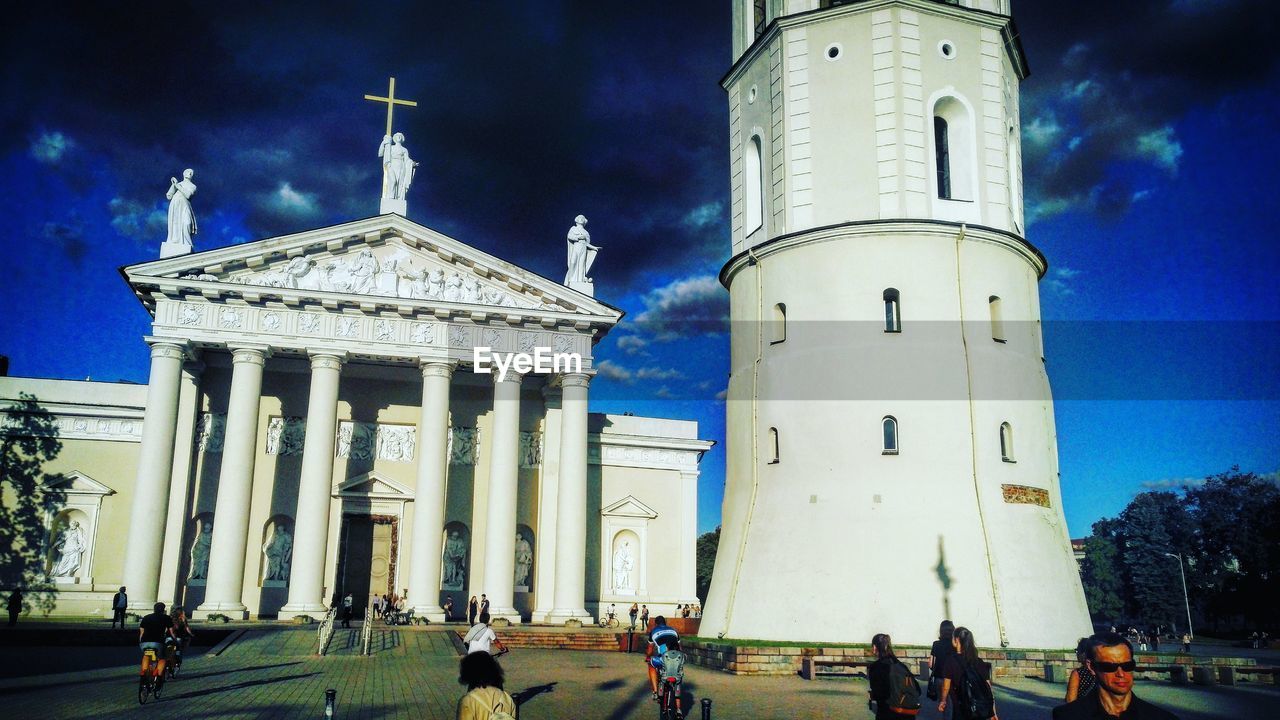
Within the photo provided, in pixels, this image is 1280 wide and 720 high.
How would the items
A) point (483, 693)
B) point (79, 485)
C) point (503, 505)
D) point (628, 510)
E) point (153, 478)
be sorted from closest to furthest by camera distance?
point (483, 693), point (153, 478), point (503, 505), point (79, 485), point (628, 510)

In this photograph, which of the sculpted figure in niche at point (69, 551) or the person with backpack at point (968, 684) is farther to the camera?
the sculpted figure in niche at point (69, 551)

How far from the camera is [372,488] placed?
3462 centimetres

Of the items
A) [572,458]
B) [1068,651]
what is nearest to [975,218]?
[1068,651]

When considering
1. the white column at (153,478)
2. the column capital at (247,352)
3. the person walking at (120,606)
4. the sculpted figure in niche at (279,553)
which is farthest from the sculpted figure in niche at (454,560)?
the person walking at (120,606)

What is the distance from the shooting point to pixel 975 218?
24.3 metres

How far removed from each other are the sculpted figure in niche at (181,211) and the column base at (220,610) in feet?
37.5

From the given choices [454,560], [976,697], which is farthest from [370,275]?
Answer: [976,697]

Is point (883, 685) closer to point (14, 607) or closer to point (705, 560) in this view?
point (14, 607)

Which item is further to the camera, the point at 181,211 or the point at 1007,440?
the point at 181,211

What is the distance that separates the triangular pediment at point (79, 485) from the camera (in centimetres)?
3316

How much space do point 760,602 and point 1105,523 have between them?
90496mm

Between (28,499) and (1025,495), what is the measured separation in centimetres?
3082

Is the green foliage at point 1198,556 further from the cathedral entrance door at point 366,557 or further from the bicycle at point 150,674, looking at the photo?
the bicycle at point 150,674
